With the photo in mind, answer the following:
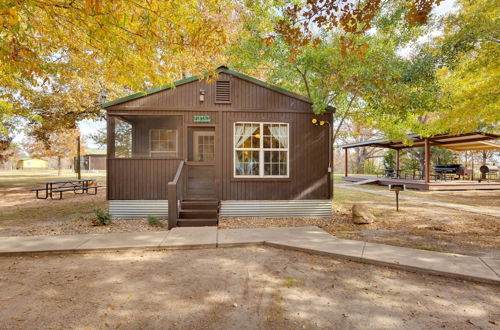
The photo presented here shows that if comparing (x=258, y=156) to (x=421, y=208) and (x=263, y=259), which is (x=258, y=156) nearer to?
(x=263, y=259)

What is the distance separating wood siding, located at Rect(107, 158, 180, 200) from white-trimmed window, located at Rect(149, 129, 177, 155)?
4.08 feet

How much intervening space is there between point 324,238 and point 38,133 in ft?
53.4

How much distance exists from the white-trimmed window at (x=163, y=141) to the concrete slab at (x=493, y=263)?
803 centimetres

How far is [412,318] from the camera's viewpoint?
8.31 ft

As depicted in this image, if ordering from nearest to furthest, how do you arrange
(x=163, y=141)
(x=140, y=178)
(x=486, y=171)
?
(x=140, y=178)
(x=163, y=141)
(x=486, y=171)

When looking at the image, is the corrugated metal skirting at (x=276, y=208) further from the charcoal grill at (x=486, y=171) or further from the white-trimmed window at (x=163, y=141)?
the charcoal grill at (x=486, y=171)

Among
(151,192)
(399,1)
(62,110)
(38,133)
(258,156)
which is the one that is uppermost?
(399,1)

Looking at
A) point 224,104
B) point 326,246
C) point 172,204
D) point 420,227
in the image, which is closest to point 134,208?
point 172,204

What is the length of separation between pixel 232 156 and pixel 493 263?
5.90 m

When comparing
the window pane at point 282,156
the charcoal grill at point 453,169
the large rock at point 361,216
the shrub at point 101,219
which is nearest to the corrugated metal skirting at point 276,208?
the large rock at point 361,216

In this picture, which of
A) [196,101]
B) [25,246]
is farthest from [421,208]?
[25,246]

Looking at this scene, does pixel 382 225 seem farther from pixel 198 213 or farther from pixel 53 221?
pixel 53 221

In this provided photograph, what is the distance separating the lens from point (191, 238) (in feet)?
16.6

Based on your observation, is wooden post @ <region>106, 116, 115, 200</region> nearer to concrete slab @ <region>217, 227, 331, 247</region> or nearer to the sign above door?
the sign above door
